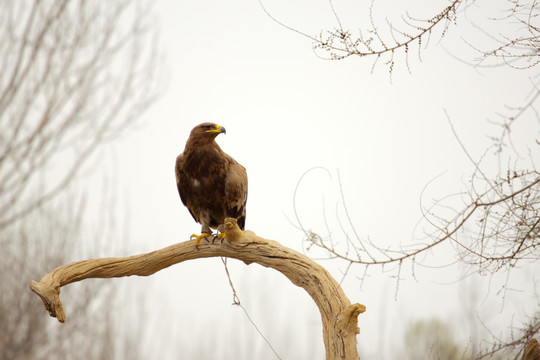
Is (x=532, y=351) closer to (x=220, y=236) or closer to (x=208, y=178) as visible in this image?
(x=220, y=236)

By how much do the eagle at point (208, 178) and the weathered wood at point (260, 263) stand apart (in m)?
0.22

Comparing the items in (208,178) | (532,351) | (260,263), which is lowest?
(532,351)

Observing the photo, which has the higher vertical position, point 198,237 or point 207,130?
point 207,130

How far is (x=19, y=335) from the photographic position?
6.91 m

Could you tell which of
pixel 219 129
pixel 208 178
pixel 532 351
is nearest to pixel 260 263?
pixel 208 178

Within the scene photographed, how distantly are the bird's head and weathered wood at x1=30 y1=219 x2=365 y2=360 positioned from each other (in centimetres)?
73

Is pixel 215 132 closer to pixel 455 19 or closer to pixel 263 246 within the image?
pixel 263 246

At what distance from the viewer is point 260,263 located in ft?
12.2

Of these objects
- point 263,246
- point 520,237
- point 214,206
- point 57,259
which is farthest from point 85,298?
point 520,237

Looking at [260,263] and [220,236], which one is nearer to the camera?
[260,263]

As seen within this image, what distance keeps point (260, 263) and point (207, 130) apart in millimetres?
985

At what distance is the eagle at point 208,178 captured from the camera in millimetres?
3910

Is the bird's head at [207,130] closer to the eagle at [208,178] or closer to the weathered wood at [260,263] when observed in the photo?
the eagle at [208,178]

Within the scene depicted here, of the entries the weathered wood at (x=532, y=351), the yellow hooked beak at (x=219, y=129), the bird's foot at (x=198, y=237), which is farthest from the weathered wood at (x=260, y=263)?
the weathered wood at (x=532, y=351)
